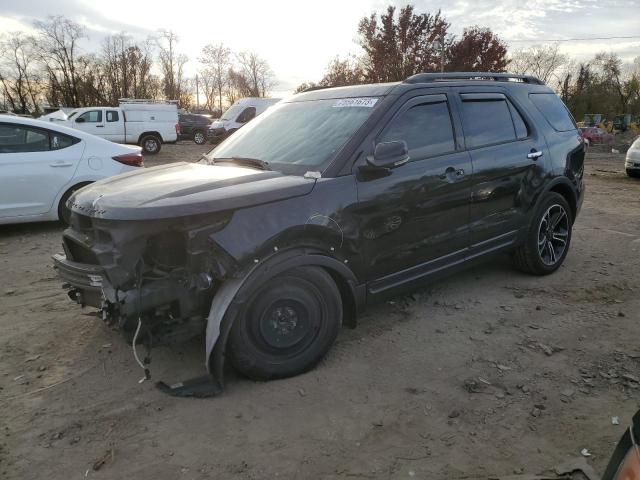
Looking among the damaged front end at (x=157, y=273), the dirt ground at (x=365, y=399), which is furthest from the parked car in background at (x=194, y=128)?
the damaged front end at (x=157, y=273)

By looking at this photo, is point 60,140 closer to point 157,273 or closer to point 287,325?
point 157,273

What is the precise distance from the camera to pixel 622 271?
5.18 meters

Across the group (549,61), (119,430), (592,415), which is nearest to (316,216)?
(119,430)

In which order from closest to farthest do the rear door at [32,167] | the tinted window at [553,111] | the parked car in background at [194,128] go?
1. the tinted window at [553,111]
2. the rear door at [32,167]
3. the parked car in background at [194,128]

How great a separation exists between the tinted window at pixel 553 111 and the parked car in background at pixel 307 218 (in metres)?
0.40

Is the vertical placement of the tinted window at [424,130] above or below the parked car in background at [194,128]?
below

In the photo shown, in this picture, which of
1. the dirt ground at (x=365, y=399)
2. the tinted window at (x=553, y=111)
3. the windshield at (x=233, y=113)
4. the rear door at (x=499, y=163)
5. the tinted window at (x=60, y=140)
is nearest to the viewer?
the dirt ground at (x=365, y=399)

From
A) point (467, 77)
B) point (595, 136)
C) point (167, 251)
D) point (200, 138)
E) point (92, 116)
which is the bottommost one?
point (167, 251)

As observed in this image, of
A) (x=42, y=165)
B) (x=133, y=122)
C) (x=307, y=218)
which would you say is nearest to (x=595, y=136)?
(x=133, y=122)

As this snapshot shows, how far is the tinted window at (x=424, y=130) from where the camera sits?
3.62m

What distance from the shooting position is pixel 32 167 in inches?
255

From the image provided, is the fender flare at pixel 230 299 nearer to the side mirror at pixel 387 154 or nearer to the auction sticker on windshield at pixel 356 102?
the side mirror at pixel 387 154

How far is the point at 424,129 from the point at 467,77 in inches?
36.4

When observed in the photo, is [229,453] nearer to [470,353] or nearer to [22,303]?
[470,353]
